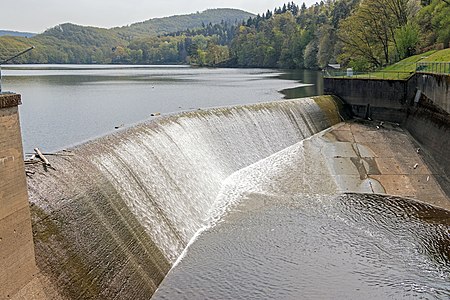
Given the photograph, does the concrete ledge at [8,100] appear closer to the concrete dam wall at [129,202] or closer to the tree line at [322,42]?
the concrete dam wall at [129,202]

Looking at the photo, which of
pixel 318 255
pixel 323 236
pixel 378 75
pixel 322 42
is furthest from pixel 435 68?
pixel 322 42

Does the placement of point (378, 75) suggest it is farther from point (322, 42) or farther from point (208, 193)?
point (322, 42)

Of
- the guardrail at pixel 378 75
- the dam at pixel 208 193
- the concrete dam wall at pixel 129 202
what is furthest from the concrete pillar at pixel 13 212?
the guardrail at pixel 378 75

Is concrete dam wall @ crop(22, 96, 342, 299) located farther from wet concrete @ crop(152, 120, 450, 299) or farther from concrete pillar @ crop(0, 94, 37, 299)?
wet concrete @ crop(152, 120, 450, 299)

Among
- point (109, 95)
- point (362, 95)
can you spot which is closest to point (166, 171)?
point (362, 95)

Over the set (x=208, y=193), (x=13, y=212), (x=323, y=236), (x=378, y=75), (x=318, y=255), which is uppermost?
(x=378, y=75)

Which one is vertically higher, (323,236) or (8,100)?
(8,100)
